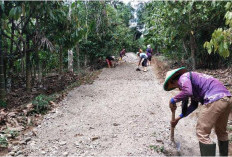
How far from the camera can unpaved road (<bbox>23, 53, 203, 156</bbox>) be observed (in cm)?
357

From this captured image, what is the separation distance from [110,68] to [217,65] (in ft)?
19.8

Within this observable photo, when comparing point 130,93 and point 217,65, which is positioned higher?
point 217,65

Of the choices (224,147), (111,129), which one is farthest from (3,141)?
(224,147)

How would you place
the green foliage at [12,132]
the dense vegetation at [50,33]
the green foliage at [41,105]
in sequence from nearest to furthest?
1. the green foliage at [12,132]
2. the green foliage at [41,105]
3. the dense vegetation at [50,33]

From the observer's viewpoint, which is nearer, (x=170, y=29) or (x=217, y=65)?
(x=170, y=29)

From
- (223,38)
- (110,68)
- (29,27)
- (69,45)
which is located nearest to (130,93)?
(69,45)

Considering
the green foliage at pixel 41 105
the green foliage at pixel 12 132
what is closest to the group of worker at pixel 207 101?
the green foliage at pixel 12 132

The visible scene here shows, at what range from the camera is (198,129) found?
2.82 meters

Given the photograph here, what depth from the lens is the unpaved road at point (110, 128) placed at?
3.57m

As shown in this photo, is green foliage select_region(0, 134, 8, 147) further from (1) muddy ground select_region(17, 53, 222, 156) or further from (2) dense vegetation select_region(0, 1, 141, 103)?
(2) dense vegetation select_region(0, 1, 141, 103)

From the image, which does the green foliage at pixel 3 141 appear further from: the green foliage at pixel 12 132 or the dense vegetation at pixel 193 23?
the dense vegetation at pixel 193 23

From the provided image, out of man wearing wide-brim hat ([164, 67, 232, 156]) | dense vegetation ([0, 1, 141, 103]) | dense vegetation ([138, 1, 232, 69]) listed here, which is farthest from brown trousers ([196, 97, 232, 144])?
dense vegetation ([138, 1, 232, 69])

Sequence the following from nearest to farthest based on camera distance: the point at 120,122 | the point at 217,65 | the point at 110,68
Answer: the point at 120,122, the point at 217,65, the point at 110,68

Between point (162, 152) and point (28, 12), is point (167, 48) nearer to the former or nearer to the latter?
point (28, 12)
